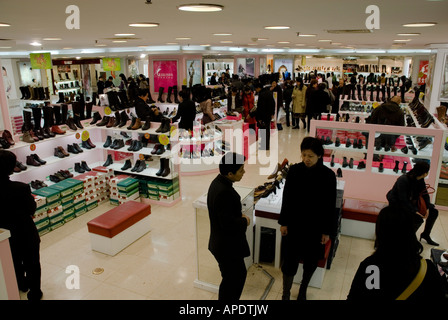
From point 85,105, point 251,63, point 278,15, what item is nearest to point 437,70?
point 278,15

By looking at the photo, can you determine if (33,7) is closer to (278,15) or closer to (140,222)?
(278,15)

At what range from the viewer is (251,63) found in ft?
59.0

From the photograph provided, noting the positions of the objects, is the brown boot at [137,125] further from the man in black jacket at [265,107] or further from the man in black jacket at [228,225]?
the man in black jacket at [228,225]

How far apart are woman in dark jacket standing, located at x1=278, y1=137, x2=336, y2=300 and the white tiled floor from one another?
837 mm

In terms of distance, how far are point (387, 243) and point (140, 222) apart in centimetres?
381

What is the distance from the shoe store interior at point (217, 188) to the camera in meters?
2.75

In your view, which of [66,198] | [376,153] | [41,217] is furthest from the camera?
[376,153]

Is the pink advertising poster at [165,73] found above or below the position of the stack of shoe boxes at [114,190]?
above

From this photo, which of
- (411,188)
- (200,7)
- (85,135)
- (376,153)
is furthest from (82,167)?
(411,188)

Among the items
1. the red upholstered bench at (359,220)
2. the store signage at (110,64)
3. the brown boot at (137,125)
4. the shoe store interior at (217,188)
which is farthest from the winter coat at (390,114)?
the store signage at (110,64)

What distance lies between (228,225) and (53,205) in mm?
3516

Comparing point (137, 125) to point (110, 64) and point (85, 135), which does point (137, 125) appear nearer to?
point (85, 135)

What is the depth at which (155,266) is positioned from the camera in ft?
13.9

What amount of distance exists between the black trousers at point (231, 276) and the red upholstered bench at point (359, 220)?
95.5 inches
